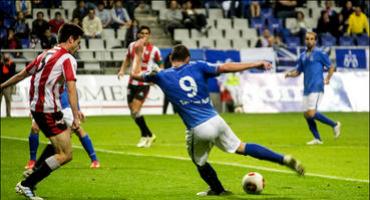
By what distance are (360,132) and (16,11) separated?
8.68 meters

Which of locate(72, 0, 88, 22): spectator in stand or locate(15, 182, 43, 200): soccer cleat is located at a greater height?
locate(15, 182, 43, 200): soccer cleat

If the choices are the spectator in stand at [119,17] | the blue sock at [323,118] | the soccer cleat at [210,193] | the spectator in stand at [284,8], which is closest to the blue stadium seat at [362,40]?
the spectator in stand at [284,8]

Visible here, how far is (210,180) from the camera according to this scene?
12.2m

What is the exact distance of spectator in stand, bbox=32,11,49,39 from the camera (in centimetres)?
2480

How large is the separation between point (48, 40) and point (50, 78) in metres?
11.6

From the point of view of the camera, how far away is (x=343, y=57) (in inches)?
1280

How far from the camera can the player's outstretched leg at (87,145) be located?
15133mm

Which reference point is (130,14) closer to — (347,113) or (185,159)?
(347,113)

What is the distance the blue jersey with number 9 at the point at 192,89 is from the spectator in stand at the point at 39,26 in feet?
43.2

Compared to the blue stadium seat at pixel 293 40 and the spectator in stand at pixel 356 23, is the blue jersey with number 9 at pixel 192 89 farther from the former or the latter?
the spectator in stand at pixel 356 23

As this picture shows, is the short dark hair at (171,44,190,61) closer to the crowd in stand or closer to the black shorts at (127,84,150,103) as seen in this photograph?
the black shorts at (127,84,150,103)

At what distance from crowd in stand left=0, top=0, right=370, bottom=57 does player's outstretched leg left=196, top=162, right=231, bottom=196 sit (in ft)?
41.1

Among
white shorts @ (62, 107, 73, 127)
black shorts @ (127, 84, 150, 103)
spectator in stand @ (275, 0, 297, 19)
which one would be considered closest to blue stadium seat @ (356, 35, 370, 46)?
spectator in stand @ (275, 0, 297, 19)

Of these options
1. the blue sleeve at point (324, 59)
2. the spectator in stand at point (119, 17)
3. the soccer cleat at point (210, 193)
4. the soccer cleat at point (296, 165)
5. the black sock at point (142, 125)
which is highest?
the soccer cleat at point (296, 165)
